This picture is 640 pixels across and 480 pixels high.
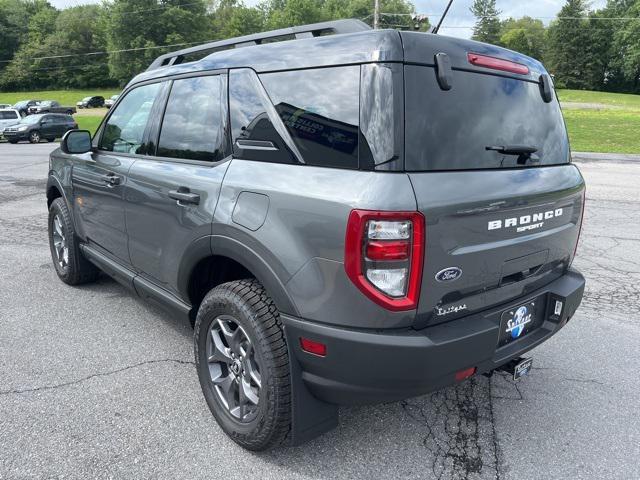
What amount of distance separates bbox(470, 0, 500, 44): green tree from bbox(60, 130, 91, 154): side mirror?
339 ft

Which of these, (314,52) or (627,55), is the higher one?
(627,55)

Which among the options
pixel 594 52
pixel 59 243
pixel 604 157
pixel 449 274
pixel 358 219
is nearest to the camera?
pixel 358 219

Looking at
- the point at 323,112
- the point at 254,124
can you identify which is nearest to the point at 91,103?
the point at 254,124

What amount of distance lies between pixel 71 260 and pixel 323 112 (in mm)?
3397

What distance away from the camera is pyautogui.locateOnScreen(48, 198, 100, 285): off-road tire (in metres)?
4.45

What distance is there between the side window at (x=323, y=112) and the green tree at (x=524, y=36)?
91.0 meters

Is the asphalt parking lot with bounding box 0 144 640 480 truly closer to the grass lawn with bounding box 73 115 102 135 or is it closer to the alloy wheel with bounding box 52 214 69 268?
the alloy wheel with bounding box 52 214 69 268

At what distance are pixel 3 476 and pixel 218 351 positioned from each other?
1108 millimetres

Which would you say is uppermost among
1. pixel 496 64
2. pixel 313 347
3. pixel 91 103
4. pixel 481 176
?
pixel 496 64

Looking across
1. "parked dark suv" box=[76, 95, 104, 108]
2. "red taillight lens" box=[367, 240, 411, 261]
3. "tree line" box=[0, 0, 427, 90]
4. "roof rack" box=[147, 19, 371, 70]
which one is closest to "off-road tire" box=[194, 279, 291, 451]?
"red taillight lens" box=[367, 240, 411, 261]

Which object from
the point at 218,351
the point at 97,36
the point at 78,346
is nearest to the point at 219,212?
the point at 218,351

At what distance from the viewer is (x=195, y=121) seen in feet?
9.45

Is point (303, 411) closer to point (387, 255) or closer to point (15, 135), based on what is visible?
point (387, 255)

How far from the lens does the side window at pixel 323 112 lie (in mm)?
2045
